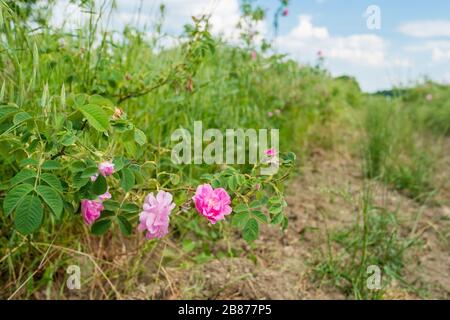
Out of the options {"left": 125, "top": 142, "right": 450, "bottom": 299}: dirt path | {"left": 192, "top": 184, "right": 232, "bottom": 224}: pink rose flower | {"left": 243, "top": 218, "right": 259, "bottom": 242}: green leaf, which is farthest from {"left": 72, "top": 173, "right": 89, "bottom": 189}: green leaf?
{"left": 125, "top": 142, "right": 450, "bottom": 299}: dirt path

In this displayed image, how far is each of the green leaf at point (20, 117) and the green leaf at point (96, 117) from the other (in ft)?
0.32

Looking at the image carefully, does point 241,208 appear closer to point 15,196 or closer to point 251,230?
point 251,230

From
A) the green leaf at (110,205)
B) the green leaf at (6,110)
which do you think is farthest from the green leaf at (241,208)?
the green leaf at (6,110)

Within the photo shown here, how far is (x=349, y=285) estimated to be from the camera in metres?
1.90

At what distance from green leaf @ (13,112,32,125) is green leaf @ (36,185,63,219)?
125 mm

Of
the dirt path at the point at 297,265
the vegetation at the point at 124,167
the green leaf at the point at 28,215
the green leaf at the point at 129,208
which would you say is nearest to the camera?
the green leaf at the point at 28,215

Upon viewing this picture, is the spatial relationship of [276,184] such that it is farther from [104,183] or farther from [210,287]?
[210,287]

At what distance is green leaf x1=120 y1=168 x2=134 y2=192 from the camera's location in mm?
961

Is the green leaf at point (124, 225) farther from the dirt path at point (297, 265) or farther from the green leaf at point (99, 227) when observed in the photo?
the dirt path at point (297, 265)

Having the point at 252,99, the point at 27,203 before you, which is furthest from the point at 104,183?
the point at 252,99

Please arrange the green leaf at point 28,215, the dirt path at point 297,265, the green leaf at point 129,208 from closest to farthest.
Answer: the green leaf at point 28,215 < the green leaf at point 129,208 < the dirt path at point 297,265

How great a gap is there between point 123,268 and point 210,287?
0.32 metres

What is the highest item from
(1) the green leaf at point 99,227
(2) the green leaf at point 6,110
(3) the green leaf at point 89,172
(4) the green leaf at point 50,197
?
(2) the green leaf at point 6,110

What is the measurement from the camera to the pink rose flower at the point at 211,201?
1.04 metres
